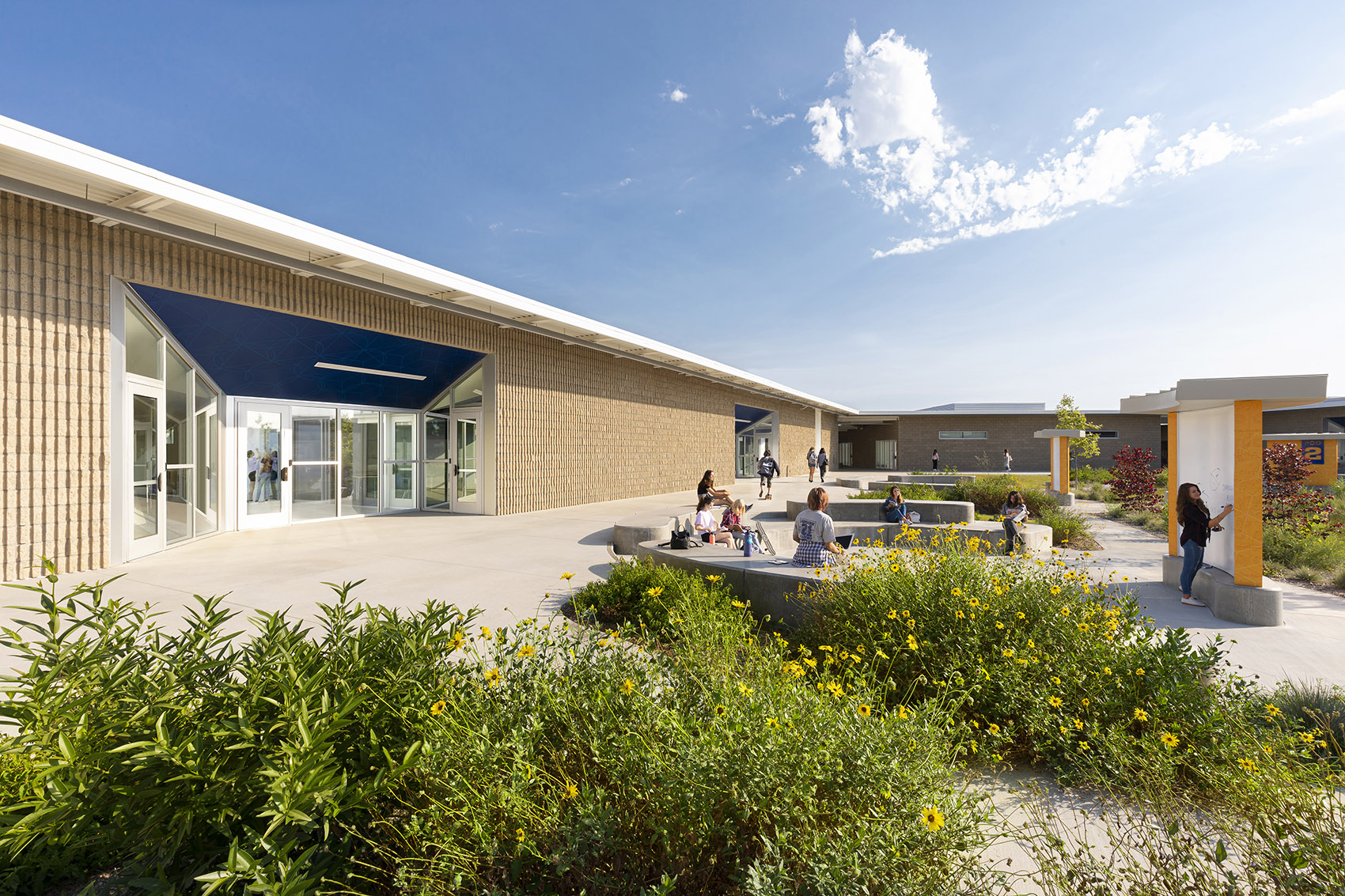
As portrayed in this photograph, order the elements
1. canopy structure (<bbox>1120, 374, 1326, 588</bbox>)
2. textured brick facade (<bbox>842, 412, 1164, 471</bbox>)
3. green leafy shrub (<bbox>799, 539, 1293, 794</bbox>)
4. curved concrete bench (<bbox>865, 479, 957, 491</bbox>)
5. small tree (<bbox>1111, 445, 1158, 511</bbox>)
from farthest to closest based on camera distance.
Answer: textured brick facade (<bbox>842, 412, 1164, 471</bbox>) < curved concrete bench (<bbox>865, 479, 957, 491</bbox>) < small tree (<bbox>1111, 445, 1158, 511</bbox>) < canopy structure (<bbox>1120, 374, 1326, 588</bbox>) < green leafy shrub (<bbox>799, 539, 1293, 794</bbox>)

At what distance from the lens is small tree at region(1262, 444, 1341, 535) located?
10912mm

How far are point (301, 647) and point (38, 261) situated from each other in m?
8.39

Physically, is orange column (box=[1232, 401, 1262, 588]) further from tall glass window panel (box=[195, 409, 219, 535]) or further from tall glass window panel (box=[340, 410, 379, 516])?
tall glass window panel (box=[340, 410, 379, 516])

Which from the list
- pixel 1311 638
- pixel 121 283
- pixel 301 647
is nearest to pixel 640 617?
pixel 301 647

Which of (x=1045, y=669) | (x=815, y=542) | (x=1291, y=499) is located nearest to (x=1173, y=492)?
(x=1291, y=499)

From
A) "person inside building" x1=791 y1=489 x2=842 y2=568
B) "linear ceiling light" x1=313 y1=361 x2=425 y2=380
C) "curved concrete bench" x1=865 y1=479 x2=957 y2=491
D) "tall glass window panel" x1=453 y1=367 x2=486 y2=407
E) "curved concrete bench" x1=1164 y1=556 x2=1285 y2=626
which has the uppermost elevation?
"linear ceiling light" x1=313 y1=361 x2=425 y2=380

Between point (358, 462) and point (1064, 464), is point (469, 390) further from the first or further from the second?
point (1064, 464)

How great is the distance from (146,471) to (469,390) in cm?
695

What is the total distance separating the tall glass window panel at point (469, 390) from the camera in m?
14.7

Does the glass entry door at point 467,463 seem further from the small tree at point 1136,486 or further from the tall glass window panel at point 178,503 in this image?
the small tree at point 1136,486

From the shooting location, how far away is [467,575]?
7578 mm

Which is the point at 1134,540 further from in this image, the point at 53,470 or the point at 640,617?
the point at 53,470

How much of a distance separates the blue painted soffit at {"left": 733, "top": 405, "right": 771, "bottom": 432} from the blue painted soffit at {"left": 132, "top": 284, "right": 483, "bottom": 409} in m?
17.7

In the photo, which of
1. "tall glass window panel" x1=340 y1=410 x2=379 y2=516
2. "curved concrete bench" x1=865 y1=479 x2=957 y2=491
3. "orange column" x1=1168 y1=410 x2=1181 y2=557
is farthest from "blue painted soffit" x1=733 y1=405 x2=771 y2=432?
"orange column" x1=1168 y1=410 x2=1181 y2=557
